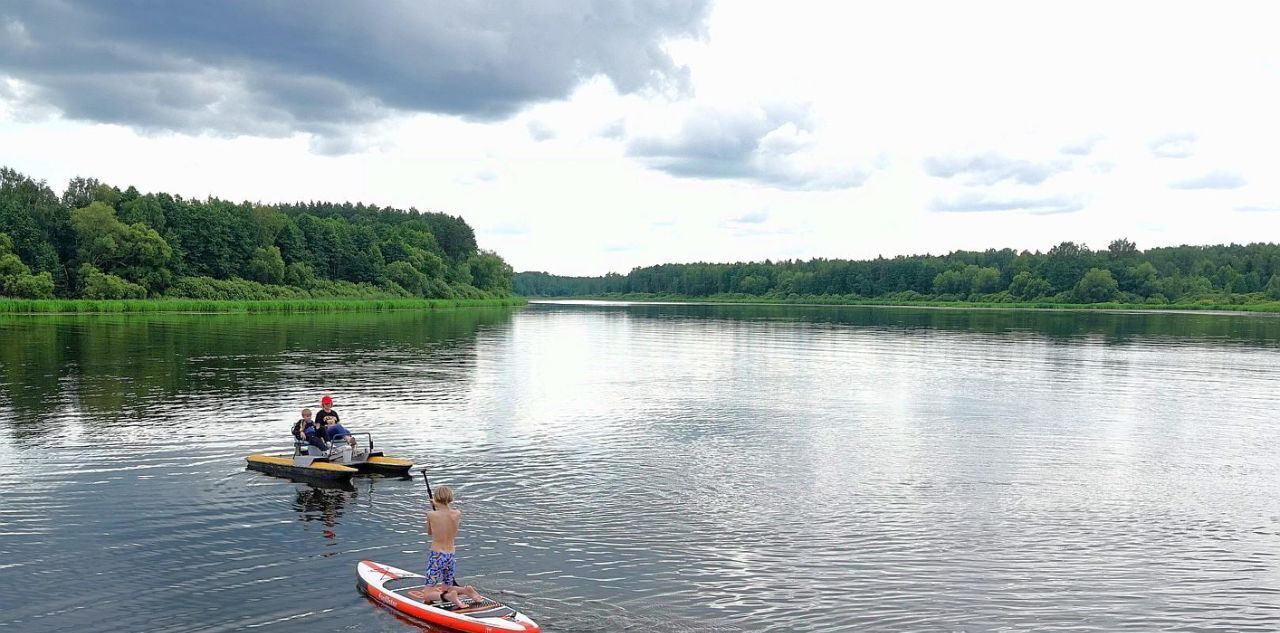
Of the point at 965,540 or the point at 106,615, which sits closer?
the point at 106,615

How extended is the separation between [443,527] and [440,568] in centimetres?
85

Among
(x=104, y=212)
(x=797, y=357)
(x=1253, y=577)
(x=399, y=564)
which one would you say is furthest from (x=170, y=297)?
(x=1253, y=577)

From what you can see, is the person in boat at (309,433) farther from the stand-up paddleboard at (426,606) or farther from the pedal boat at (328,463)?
the stand-up paddleboard at (426,606)

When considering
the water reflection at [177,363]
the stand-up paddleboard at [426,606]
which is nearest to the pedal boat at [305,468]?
the stand-up paddleboard at [426,606]

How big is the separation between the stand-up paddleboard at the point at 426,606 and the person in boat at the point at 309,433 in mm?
10501

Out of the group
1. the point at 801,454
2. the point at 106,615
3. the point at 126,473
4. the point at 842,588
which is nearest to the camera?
the point at 106,615

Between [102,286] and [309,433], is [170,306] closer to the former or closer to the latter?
[102,286]

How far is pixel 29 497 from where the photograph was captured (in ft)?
81.7

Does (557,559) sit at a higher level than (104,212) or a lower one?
lower

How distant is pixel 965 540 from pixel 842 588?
5.39 meters

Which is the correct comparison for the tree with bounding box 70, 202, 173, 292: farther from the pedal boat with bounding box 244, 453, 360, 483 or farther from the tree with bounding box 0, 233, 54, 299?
the pedal boat with bounding box 244, 453, 360, 483

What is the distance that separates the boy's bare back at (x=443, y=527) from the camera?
17.5m

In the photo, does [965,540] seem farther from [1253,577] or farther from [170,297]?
[170,297]

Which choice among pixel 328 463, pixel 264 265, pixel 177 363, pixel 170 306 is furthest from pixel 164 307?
pixel 328 463
